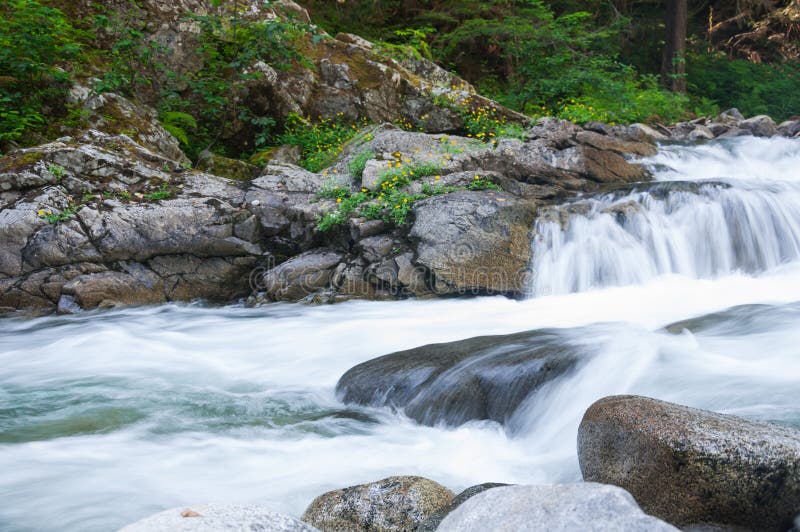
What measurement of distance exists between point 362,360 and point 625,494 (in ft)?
13.8

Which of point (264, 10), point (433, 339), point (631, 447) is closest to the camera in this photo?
point (631, 447)

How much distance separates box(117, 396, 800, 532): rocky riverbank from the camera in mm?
2137

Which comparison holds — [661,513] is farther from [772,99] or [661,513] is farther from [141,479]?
[772,99]

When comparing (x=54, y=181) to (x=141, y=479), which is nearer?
(x=141, y=479)

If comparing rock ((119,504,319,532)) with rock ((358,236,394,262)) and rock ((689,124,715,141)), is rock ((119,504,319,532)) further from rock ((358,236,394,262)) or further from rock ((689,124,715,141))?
rock ((689,124,715,141))

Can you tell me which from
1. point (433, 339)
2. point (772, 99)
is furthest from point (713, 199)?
point (772, 99)

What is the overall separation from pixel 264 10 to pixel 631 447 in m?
12.1

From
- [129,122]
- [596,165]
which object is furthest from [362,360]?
[129,122]

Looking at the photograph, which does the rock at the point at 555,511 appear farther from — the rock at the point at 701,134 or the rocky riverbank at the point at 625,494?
the rock at the point at 701,134

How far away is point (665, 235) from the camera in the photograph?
8.22 meters

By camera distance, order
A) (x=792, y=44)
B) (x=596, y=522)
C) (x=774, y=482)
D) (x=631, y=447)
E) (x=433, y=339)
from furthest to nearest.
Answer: (x=792, y=44), (x=433, y=339), (x=631, y=447), (x=774, y=482), (x=596, y=522)

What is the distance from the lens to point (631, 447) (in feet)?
9.57

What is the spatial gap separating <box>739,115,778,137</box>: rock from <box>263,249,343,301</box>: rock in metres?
9.86

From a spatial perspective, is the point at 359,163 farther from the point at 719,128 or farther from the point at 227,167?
the point at 719,128
